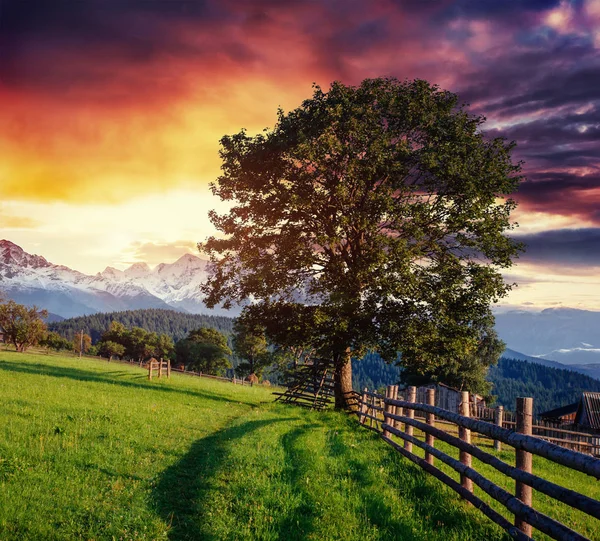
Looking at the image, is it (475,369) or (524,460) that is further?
Answer: (475,369)

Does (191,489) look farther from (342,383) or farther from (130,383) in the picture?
(130,383)

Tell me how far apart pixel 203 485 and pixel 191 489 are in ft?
1.00

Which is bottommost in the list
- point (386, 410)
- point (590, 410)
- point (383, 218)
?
point (590, 410)

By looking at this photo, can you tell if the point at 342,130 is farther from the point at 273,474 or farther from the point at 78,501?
the point at 78,501

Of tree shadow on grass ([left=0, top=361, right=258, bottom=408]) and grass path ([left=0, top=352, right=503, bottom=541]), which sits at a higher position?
grass path ([left=0, top=352, right=503, bottom=541])

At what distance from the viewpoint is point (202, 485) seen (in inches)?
369

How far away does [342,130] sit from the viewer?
78.9ft

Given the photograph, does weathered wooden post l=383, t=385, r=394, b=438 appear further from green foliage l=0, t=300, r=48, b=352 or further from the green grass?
green foliage l=0, t=300, r=48, b=352

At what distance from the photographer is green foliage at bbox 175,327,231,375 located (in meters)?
105

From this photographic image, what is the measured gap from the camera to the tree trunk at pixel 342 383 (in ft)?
86.7

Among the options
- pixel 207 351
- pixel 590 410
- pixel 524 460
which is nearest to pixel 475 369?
pixel 590 410

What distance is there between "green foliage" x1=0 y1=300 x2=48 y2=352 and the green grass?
223ft

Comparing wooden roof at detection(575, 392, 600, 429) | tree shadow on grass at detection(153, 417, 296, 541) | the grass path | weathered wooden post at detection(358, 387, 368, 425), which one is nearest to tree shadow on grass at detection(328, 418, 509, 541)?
the grass path

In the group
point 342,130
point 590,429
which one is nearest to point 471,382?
point 590,429
